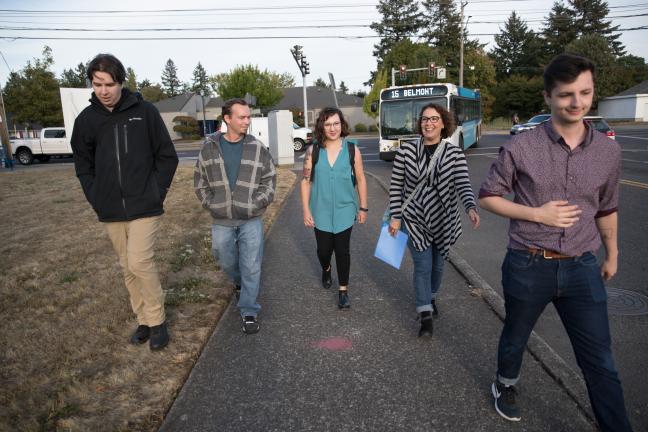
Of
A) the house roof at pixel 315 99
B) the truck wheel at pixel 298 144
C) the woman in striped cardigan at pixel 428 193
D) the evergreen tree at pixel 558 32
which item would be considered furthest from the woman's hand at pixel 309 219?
the evergreen tree at pixel 558 32

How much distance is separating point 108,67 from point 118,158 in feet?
2.10

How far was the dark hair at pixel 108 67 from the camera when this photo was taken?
3.31 metres

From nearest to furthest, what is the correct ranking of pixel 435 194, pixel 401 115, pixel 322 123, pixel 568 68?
pixel 568 68 < pixel 435 194 < pixel 322 123 < pixel 401 115

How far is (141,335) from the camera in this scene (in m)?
3.81

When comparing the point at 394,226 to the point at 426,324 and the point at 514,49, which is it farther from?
the point at 514,49

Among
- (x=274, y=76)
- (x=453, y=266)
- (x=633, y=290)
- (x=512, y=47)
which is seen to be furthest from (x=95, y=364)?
(x=512, y=47)

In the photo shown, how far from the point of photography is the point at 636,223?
24.8 ft

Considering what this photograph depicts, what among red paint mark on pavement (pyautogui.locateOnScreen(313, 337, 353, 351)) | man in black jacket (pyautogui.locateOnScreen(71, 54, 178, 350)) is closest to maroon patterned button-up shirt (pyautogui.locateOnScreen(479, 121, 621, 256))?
red paint mark on pavement (pyautogui.locateOnScreen(313, 337, 353, 351))

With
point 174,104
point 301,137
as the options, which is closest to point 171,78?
point 174,104

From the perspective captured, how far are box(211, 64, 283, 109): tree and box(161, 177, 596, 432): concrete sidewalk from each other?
54483 millimetres

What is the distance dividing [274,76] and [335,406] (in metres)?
67.7

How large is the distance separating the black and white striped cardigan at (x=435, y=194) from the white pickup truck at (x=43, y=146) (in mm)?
27714

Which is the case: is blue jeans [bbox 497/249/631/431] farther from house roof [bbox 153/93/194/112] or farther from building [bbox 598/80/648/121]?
house roof [bbox 153/93/194/112]

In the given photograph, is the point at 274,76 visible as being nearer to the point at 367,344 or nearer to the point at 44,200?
the point at 44,200
